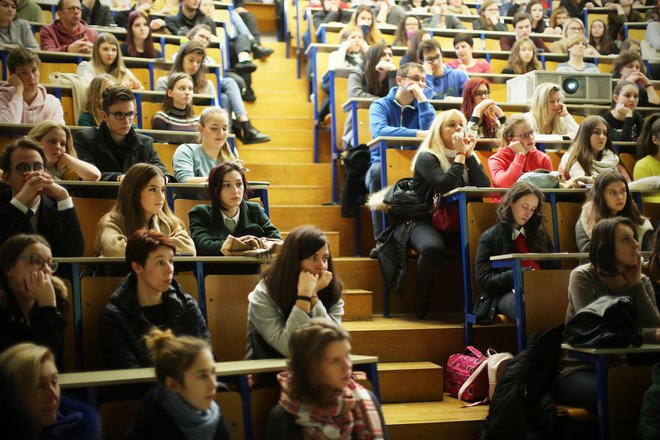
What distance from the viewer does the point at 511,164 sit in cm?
387

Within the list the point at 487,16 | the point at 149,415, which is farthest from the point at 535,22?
the point at 149,415

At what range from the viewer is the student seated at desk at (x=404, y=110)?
14.0 ft

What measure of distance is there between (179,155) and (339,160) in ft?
4.82

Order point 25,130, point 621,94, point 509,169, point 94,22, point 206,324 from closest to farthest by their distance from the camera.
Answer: point 206,324 < point 25,130 < point 509,169 < point 621,94 < point 94,22

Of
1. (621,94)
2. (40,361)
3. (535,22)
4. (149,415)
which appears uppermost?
(535,22)

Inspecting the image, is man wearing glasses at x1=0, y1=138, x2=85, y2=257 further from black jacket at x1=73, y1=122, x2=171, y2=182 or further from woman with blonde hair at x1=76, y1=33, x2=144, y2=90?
woman with blonde hair at x1=76, y1=33, x2=144, y2=90

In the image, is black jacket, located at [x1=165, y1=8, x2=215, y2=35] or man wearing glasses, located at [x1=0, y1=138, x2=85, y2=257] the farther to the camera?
black jacket, located at [x1=165, y1=8, x2=215, y2=35]

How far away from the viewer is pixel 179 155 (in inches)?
141

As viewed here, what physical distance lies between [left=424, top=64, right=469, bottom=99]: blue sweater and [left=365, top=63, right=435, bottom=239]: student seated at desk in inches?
27.2

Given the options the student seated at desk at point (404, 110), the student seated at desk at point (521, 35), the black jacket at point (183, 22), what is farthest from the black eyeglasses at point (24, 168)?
the student seated at desk at point (521, 35)

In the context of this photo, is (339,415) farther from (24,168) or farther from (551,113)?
(551,113)

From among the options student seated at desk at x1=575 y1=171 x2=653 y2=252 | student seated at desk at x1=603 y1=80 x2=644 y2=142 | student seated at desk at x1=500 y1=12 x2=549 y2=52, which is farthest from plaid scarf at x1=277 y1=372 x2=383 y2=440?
student seated at desk at x1=500 y1=12 x2=549 y2=52

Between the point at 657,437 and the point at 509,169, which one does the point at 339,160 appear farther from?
the point at 657,437

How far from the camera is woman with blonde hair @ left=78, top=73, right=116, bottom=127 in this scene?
12.7ft
